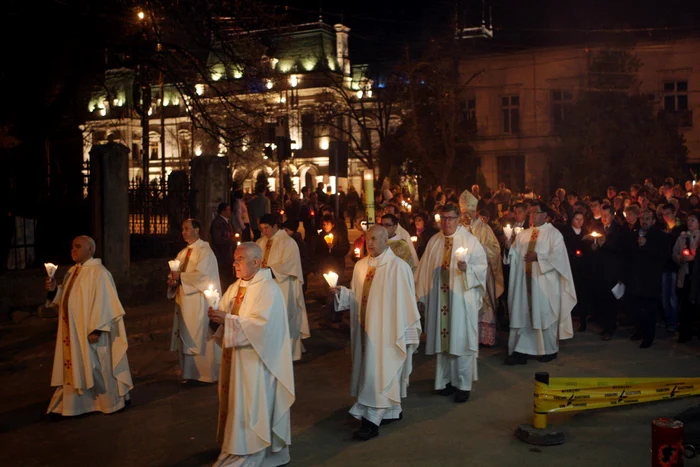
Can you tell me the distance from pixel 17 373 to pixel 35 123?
273 inches

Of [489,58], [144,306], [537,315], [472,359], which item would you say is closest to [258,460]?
[472,359]

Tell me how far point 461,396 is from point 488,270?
11.2 ft

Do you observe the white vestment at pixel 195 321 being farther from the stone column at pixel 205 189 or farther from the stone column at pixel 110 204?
the stone column at pixel 205 189

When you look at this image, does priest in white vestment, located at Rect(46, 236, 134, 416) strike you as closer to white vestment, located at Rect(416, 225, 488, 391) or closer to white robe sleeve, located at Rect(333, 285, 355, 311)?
white robe sleeve, located at Rect(333, 285, 355, 311)

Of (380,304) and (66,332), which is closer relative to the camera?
(380,304)

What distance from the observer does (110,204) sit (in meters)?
13.7

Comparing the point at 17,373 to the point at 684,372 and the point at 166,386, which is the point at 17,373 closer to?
the point at 166,386

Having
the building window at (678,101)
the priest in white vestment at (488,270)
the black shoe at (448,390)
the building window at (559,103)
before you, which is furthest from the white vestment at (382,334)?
the building window at (559,103)

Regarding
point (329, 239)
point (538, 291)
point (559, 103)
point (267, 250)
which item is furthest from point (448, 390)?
point (559, 103)

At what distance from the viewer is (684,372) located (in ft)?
30.6

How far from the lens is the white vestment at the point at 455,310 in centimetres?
841

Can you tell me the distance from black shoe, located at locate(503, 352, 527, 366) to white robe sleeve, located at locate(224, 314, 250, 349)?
5.03m

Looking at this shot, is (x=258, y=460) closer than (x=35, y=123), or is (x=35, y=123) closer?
(x=258, y=460)

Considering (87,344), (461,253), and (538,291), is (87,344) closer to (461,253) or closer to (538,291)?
(461,253)
